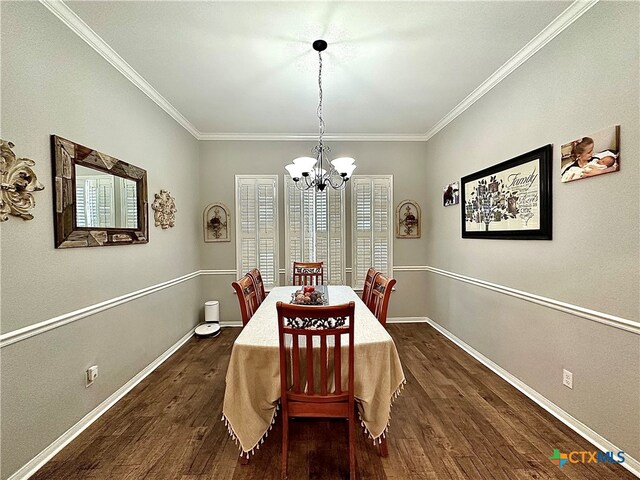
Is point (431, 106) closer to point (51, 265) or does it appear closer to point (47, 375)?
point (51, 265)

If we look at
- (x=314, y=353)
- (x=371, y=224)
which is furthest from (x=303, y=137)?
(x=314, y=353)

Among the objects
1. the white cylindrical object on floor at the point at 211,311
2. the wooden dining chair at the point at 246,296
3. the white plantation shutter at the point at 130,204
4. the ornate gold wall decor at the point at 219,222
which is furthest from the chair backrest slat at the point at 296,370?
the ornate gold wall decor at the point at 219,222

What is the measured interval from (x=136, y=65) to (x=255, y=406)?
9.74ft

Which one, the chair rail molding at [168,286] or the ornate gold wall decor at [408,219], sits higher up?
the ornate gold wall decor at [408,219]

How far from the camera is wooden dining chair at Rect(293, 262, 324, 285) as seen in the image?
3859 millimetres

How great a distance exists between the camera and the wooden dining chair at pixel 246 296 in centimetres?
232

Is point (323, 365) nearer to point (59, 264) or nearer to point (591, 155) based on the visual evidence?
point (59, 264)

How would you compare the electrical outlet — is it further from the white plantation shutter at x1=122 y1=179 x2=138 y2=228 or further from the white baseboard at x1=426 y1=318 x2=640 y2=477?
the white baseboard at x1=426 y1=318 x2=640 y2=477

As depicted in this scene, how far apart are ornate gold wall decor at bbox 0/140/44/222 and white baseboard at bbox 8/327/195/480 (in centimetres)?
145

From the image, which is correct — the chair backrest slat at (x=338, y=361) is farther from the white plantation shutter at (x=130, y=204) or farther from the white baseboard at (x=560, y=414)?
the white plantation shutter at (x=130, y=204)

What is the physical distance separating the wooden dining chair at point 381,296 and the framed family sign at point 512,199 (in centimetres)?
125

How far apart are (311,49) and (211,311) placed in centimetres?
357

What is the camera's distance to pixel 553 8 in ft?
6.72

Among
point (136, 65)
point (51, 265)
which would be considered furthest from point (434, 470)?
point (136, 65)
